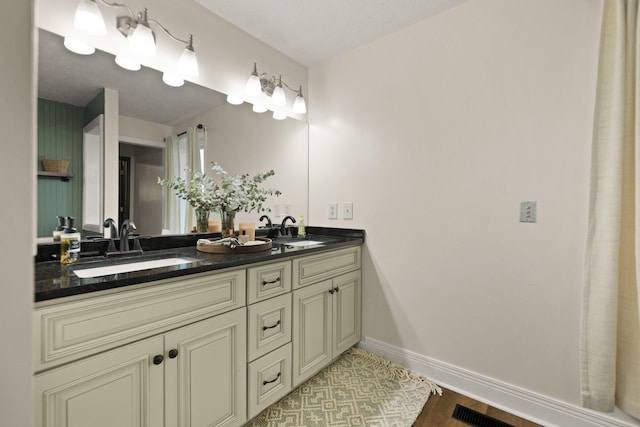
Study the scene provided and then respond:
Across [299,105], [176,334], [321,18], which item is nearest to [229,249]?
[176,334]

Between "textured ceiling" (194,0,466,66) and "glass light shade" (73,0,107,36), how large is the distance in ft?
2.04

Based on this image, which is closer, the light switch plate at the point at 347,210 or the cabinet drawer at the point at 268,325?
the cabinet drawer at the point at 268,325

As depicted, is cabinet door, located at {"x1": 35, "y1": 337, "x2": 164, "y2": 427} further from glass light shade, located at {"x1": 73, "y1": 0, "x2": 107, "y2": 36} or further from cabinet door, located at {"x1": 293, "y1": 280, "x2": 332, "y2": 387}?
glass light shade, located at {"x1": 73, "y1": 0, "x2": 107, "y2": 36}

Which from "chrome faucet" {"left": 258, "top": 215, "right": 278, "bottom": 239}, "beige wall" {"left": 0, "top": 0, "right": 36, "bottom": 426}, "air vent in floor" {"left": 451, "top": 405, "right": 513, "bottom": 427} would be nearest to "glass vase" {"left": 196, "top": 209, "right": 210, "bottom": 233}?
"chrome faucet" {"left": 258, "top": 215, "right": 278, "bottom": 239}

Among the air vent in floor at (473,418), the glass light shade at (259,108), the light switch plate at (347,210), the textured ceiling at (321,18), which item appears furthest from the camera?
the light switch plate at (347,210)

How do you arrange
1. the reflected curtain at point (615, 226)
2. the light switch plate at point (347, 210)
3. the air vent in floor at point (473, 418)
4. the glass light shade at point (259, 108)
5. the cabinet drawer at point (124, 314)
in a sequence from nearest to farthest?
the cabinet drawer at point (124, 314)
the reflected curtain at point (615, 226)
the air vent in floor at point (473, 418)
the glass light shade at point (259, 108)
the light switch plate at point (347, 210)

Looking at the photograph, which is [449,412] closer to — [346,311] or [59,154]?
[346,311]

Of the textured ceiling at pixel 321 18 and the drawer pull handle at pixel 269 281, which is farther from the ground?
the textured ceiling at pixel 321 18

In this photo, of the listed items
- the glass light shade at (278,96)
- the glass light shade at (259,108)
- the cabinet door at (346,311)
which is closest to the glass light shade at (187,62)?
the glass light shade at (259,108)

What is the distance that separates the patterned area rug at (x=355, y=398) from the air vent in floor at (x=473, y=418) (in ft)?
0.52

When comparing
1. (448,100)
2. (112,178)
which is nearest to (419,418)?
(448,100)

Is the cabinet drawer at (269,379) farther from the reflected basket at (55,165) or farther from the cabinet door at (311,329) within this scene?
the reflected basket at (55,165)

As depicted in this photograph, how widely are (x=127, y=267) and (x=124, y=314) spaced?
0.43m

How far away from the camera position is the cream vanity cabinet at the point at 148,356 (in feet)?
2.80
